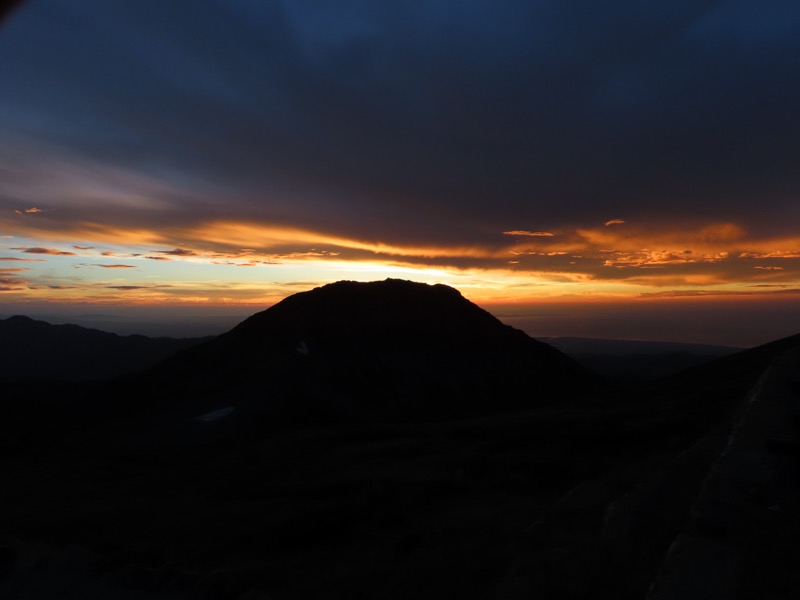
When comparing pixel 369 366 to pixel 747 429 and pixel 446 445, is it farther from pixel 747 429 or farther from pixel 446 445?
pixel 747 429

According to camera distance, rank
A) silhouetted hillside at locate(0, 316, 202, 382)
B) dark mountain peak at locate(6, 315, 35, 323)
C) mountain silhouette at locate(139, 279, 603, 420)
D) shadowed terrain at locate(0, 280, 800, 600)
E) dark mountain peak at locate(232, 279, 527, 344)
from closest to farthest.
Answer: shadowed terrain at locate(0, 280, 800, 600), mountain silhouette at locate(139, 279, 603, 420), dark mountain peak at locate(232, 279, 527, 344), silhouetted hillside at locate(0, 316, 202, 382), dark mountain peak at locate(6, 315, 35, 323)

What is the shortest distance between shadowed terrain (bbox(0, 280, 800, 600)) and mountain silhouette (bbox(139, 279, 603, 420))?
580mm

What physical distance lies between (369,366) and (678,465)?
130 ft

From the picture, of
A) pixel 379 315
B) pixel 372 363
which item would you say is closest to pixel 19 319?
pixel 379 315

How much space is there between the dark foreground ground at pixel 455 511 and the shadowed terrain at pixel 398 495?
0.06m

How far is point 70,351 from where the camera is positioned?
124000 millimetres

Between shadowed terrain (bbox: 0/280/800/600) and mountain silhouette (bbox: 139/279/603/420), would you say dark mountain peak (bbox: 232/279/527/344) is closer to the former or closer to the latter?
mountain silhouette (bbox: 139/279/603/420)

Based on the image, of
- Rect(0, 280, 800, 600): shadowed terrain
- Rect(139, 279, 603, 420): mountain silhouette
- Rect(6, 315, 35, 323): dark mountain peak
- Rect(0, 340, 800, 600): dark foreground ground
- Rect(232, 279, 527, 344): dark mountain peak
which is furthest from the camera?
Rect(6, 315, 35, 323): dark mountain peak

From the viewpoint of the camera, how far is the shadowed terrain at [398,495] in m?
7.56

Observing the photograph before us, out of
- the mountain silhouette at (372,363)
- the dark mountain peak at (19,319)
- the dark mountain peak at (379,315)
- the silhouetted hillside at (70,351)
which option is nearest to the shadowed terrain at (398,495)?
the mountain silhouette at (372,363)

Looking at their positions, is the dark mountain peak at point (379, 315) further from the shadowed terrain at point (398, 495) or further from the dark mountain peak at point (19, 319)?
the dark mountain peak at point (19, 319)

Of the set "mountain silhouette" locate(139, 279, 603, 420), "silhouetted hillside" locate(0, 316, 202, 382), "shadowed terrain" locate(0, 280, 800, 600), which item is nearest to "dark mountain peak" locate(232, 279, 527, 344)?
"mountain silhouette" locate(139, 279, 603, 420)

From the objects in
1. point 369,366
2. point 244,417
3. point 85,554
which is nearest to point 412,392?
point 369,366

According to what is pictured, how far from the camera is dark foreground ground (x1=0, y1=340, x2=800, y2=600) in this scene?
719 centimetres
